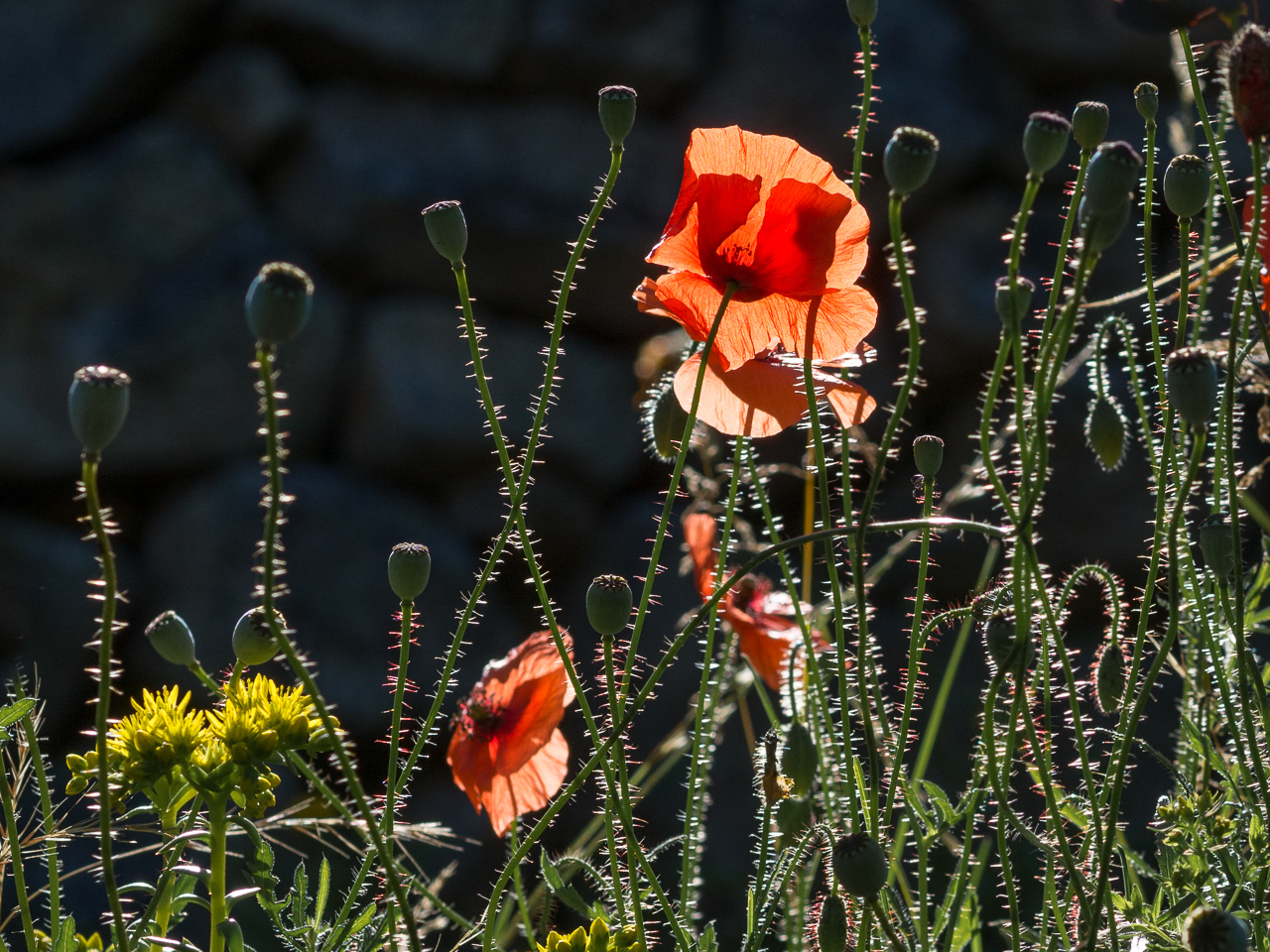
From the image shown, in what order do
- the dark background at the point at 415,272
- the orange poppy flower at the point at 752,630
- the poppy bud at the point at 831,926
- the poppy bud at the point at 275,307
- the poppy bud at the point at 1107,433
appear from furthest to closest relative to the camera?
the dark background at the point at 415,272 → the orange poppy flower at the point at 752,630 → the poppy bud at the point at 1107,433 → the poppy bud at the point at 831,926 → the poppy bud at the point at 275,307

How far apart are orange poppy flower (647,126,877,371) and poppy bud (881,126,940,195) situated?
14cm

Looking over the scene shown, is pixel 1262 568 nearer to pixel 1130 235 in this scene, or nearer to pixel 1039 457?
pixel 1039 457

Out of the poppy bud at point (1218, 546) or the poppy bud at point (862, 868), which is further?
the poppy bud at point (1218, 546)

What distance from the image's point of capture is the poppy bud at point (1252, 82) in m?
0.46

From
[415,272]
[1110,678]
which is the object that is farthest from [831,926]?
[415,272]

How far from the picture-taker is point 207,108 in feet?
8.59

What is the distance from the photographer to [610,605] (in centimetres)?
56

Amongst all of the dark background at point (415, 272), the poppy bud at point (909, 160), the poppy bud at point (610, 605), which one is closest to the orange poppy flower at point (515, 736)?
the poppy bud at point (610, 605)

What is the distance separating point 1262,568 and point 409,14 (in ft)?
7.68

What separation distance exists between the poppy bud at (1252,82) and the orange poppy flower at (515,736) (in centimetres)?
41

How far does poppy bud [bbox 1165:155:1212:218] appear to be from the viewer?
1.84ft

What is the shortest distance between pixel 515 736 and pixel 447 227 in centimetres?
31

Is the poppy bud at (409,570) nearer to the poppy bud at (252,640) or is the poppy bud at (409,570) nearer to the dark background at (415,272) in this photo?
the poppy bud at (252,640)

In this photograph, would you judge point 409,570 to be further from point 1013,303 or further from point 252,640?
point 1013,303
